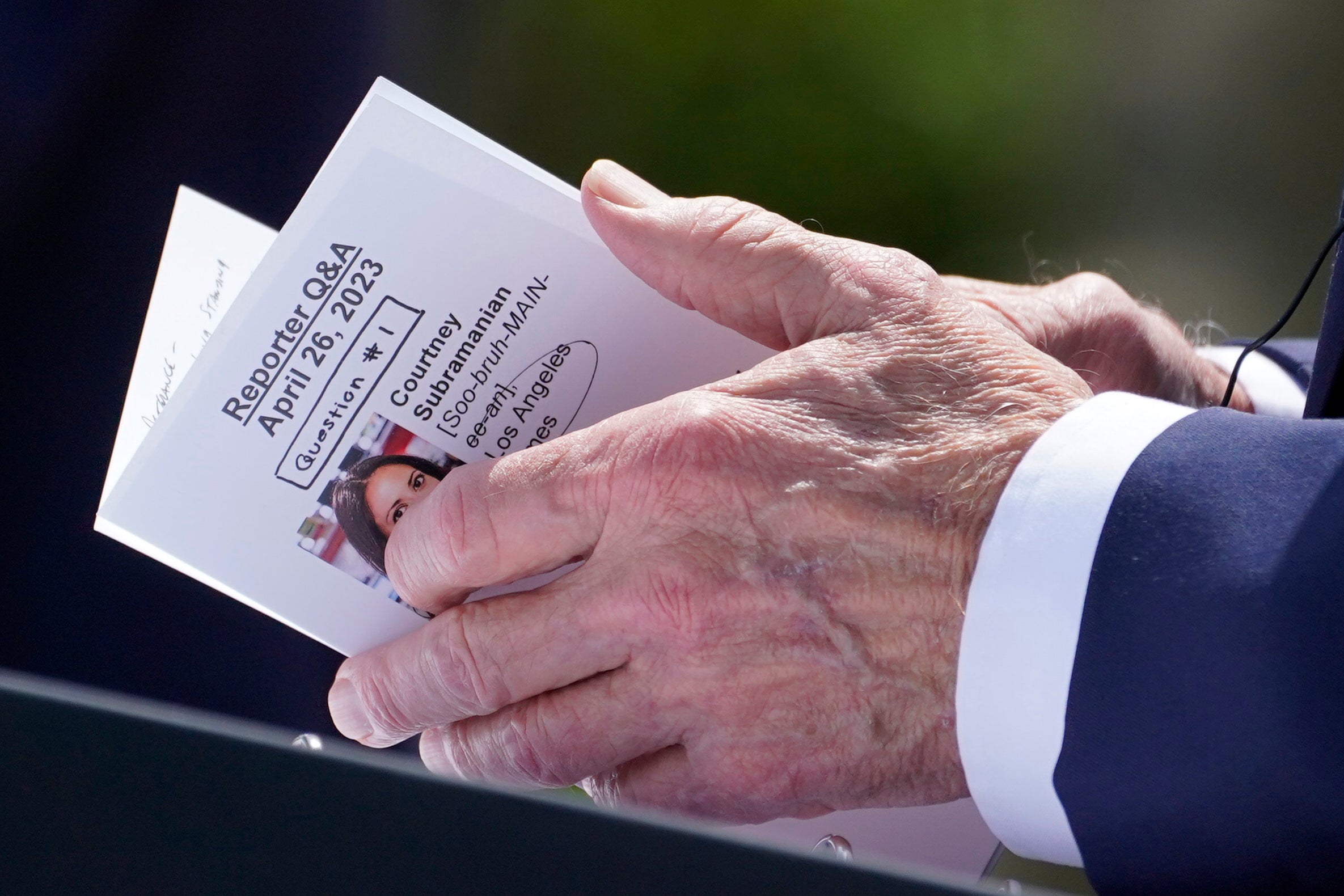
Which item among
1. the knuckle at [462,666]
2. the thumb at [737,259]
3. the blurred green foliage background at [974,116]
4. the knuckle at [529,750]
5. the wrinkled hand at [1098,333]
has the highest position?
→ the blurred green foliage background at [974,116]

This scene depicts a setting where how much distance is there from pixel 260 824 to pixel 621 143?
8.28ft

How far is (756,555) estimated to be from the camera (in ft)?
2.46


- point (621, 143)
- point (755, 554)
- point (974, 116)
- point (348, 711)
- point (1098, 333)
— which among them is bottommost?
point (348, 711)

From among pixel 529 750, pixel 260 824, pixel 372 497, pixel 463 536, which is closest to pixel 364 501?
pixel 372 497

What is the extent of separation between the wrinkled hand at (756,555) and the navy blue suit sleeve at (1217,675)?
0.10m

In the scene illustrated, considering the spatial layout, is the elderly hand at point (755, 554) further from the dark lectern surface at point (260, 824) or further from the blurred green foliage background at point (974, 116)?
the blurred green foliage background at point (974, 116)

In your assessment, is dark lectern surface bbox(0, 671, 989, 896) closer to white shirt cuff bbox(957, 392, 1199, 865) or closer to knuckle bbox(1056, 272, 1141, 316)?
white shirt cuff bbox(957, 392, 1199, 865)

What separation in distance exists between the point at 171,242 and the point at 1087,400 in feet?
2.71

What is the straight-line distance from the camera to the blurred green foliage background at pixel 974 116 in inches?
105

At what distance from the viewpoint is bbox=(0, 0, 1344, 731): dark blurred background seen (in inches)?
50.4

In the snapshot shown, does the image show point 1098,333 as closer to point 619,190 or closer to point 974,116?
point 619,190

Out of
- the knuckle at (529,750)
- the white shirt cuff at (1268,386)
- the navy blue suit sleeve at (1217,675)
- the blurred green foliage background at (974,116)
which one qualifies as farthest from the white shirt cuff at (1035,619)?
the blurred green foliage background at (974,116)

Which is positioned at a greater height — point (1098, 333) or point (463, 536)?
point (1098, 333)

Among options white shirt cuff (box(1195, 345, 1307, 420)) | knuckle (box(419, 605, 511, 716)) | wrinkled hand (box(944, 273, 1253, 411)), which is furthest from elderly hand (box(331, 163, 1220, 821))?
white shirt cuff (box(1195, 345, 1307, 420))
